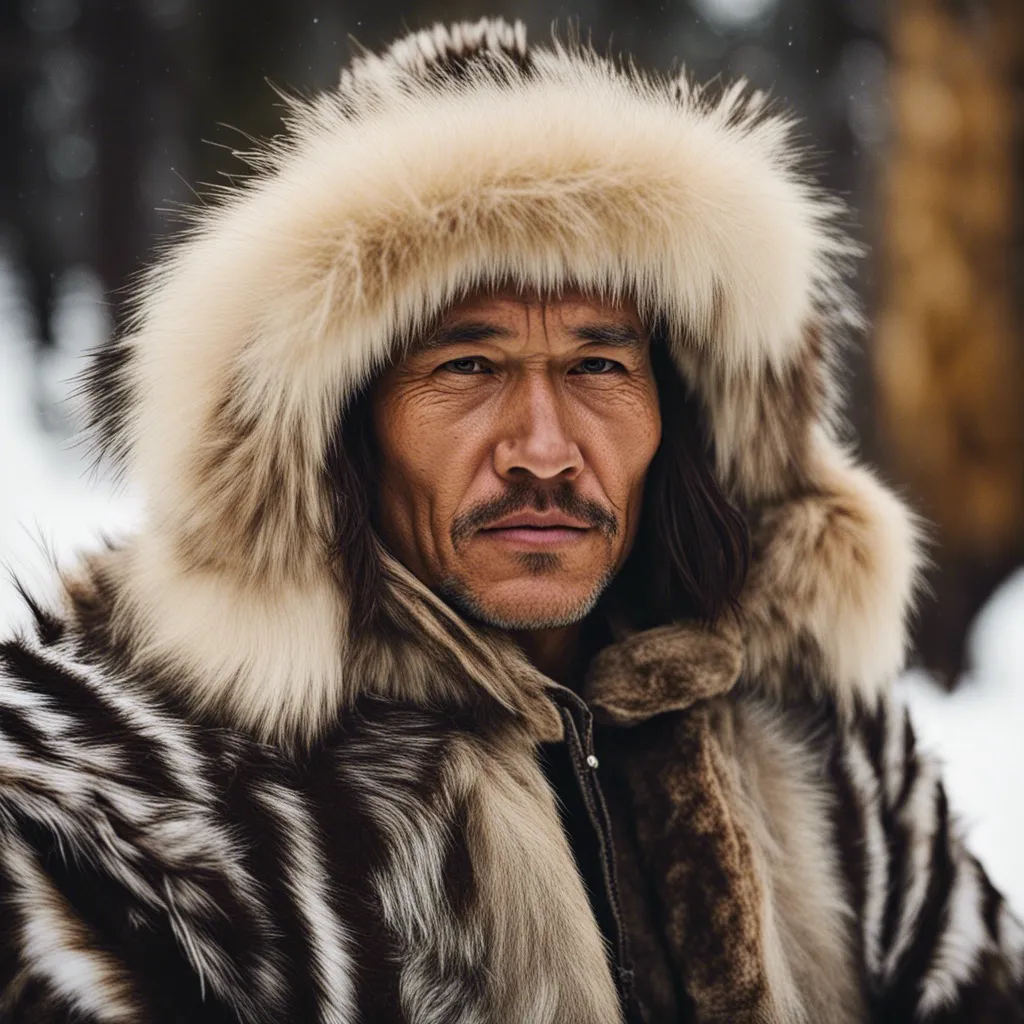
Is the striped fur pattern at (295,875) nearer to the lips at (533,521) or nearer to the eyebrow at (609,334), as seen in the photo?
the lips at (533,521)

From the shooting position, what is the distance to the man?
1.21 metres

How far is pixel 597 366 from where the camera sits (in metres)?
1.55

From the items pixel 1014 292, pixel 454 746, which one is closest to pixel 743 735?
pixel 454 746

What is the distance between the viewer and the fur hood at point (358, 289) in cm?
131

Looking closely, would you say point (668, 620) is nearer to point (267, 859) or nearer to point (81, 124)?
point (267, 859)

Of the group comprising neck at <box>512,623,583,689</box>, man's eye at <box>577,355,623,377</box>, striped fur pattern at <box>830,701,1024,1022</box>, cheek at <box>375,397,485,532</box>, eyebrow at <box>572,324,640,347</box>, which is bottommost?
striped fur pattern at <box>830,701,1024,1022</box>

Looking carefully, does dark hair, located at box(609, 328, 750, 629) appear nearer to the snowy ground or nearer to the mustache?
the mustache

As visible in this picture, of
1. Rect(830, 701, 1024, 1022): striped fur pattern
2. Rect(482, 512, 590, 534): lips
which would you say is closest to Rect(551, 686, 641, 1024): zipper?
Rect(482, 512, 590, 534): lips

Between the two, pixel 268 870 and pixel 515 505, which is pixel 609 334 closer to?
pixel 515 505

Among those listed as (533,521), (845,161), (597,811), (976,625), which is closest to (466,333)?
(533,521)

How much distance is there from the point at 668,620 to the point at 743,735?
0.22 m

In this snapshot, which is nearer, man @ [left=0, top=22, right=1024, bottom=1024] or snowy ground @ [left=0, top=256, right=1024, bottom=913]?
man @ [left=0, top=22, right=1024, bottom=1024]

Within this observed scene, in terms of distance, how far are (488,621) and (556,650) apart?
0.86ft

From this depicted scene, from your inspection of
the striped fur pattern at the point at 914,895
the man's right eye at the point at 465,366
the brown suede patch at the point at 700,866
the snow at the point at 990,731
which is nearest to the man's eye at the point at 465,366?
the man's right eye at the point at 465,366
